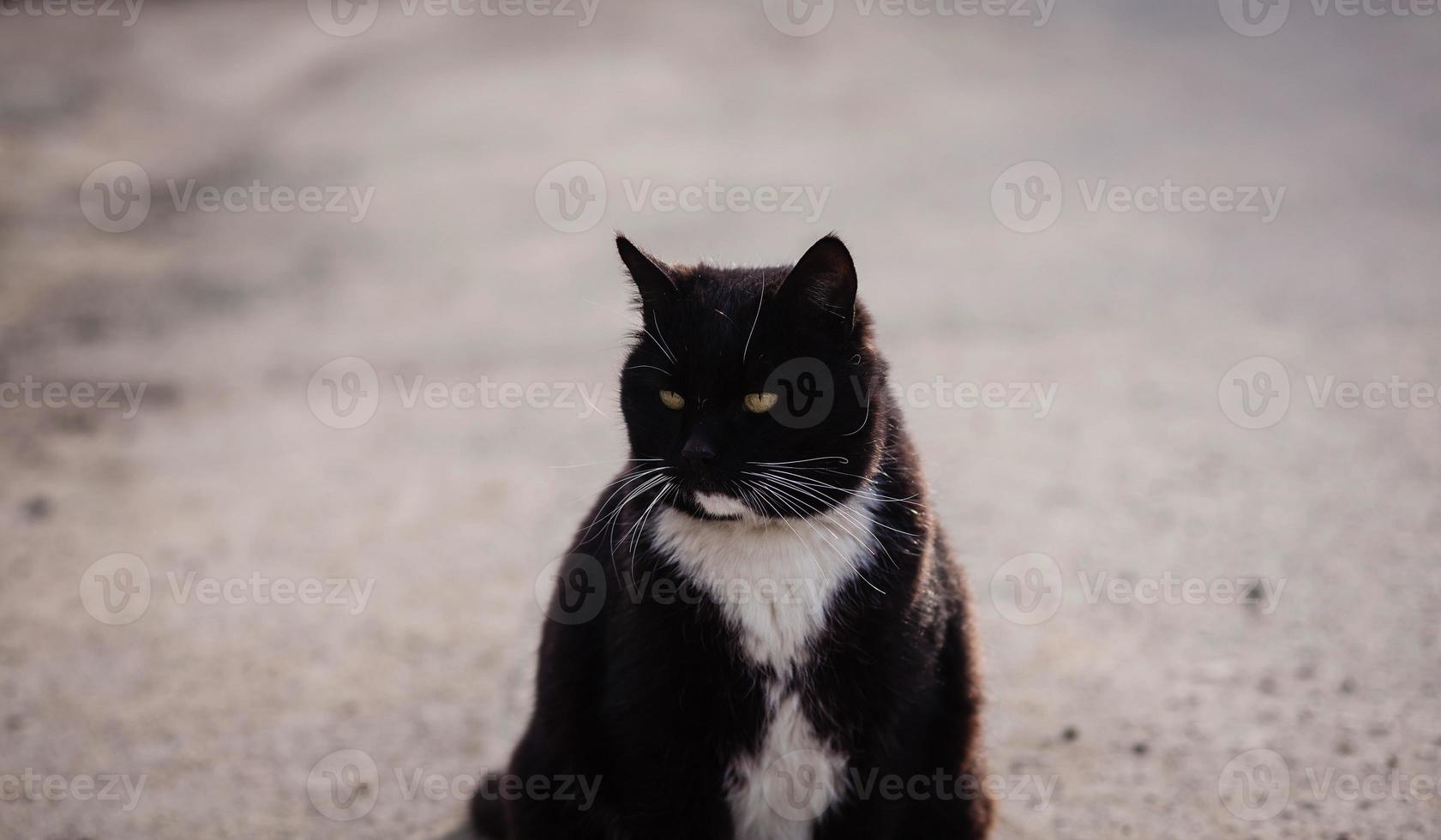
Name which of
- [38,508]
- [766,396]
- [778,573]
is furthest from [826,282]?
[38,508]

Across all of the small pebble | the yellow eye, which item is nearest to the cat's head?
the yellow eye

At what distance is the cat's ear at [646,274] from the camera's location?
110 inches

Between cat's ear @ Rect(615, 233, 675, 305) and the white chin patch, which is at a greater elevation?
cat's ear @ Rect(615, 233, 675, 305)

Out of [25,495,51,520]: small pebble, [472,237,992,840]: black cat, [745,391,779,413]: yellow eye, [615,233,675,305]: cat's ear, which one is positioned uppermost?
[615,233,675,305]: cat's ear

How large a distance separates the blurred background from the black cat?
2.81 feet

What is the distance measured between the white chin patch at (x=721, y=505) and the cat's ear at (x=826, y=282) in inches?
19.6

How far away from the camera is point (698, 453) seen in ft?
8.62

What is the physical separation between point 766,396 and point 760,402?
0.07ft

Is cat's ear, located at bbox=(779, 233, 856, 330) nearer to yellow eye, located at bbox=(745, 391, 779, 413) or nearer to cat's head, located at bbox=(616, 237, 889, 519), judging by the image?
cat's head, located at bbox=(616, 237, 889, 519)

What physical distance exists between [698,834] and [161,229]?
7944 millimetres

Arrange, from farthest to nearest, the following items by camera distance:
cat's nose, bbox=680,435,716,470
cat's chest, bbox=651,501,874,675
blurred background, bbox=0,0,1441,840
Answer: blurred background, bbox=0,0,1441,840 → cat's chest, bbox=651,501,874,675 → cat's nose, bbox=680,435,716,470

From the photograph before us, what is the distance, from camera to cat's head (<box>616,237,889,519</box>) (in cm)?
269

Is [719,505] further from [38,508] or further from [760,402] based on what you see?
[38,508]

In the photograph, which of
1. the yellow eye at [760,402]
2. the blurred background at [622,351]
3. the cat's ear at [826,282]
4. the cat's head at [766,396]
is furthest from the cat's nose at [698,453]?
the blurred background at [622,351]
